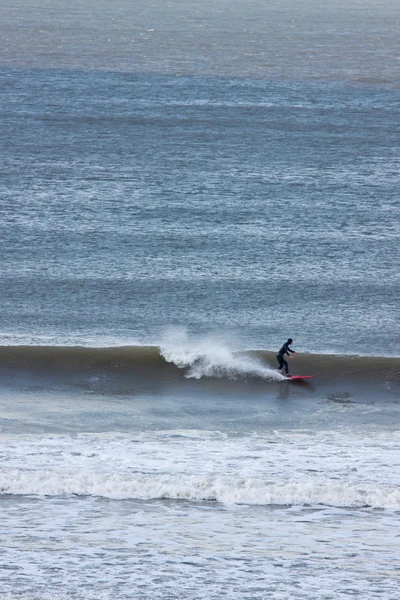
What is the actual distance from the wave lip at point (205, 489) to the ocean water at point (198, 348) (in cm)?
5

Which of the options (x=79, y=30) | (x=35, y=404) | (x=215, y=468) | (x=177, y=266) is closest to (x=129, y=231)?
(x=177, y=266)

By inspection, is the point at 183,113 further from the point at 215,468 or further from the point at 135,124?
the point at 215,468

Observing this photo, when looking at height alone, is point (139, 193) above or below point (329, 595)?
above

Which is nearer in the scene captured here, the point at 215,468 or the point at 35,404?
the point at 215,468

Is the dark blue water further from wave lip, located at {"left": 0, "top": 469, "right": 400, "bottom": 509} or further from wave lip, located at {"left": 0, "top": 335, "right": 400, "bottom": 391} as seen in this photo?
wave lip, located at {"left": 0, "top": 469, "right": 400, "bottom": 509}

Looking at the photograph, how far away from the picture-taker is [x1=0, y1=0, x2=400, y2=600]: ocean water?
2134 centimetres

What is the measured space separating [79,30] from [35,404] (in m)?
116

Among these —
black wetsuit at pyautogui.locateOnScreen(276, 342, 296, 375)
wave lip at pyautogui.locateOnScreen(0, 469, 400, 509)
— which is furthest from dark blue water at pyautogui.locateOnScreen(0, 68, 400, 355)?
wave lip at pyautogui.locateOnScreen(0, 469, 400, 509)

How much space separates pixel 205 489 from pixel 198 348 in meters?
10.0

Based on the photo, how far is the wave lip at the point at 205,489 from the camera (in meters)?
23.5

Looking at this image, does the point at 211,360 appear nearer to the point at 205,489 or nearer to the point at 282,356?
the point at 282,356

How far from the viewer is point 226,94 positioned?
84.6 metres

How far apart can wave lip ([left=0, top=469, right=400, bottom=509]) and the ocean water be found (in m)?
0.05

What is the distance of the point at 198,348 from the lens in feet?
110
